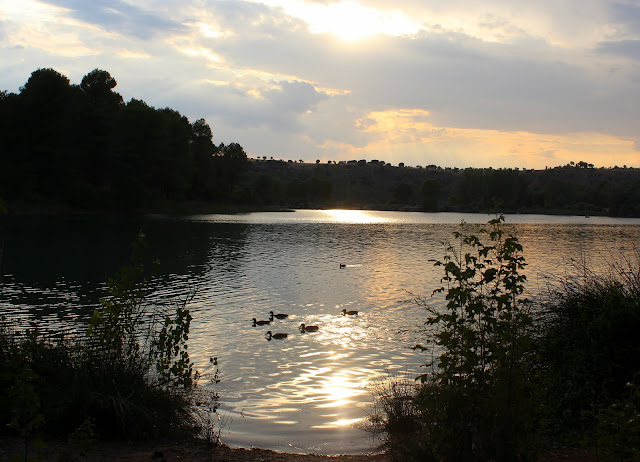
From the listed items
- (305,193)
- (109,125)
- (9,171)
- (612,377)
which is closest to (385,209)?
(305,193)

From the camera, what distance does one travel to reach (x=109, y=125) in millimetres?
79312

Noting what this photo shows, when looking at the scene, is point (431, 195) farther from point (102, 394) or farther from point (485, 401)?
point (485, 401)

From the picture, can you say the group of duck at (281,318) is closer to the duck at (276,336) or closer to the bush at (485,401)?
the duck at (276,336)

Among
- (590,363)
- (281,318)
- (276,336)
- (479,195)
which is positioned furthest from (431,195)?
(590,363)

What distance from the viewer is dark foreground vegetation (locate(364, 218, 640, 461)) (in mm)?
5520

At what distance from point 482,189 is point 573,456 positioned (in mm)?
165788

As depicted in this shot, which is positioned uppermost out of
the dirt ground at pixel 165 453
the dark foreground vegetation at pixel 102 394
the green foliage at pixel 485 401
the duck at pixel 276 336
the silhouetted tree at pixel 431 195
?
the silhouetted tree at pixel 431 195

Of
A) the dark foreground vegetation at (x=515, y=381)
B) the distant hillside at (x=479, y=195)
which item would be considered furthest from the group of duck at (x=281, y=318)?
the distant hillside at (x=479, y=195)

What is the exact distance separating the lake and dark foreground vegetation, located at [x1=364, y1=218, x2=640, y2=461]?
3.57 feet

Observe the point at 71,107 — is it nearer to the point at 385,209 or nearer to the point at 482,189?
the point at 385,209

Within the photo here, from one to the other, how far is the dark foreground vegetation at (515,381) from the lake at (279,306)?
109cm

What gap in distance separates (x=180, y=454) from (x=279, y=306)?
13.1 metres

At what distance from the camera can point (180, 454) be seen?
716 centimetres

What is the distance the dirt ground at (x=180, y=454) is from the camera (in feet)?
22.0
